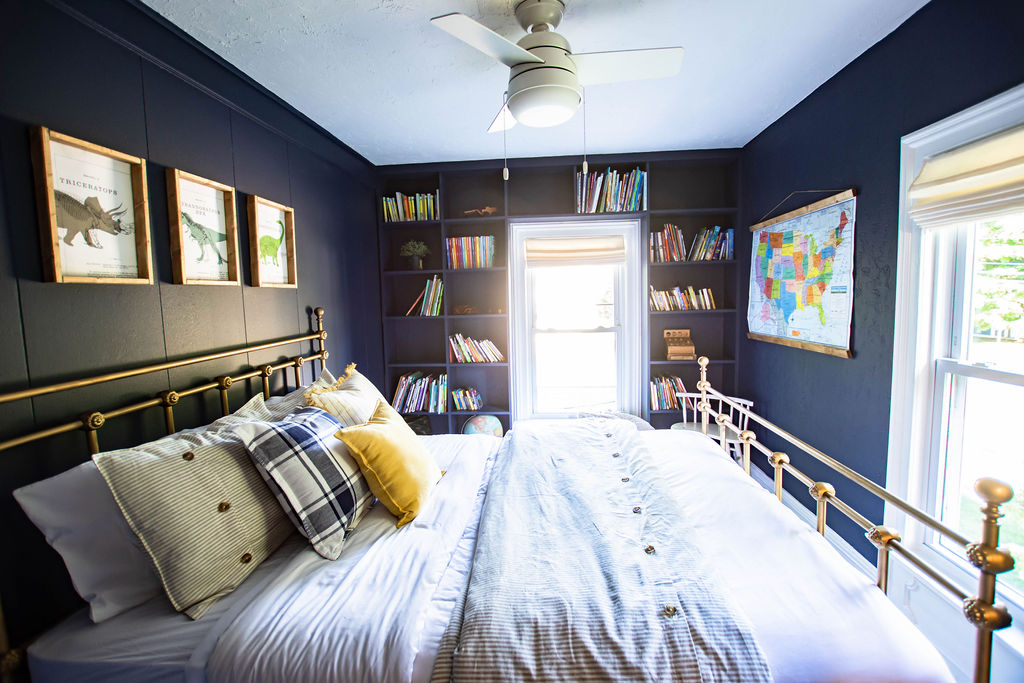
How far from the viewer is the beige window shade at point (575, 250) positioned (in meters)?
3.47

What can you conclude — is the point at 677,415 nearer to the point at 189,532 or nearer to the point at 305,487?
the point at 305,487

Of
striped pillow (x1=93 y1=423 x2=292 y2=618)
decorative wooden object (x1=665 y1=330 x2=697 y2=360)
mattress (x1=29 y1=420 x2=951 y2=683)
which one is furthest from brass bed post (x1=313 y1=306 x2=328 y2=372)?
decorative wooden object (x1=665 y1=330 x2=697 y2=360)

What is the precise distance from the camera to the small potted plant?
3.35 meters

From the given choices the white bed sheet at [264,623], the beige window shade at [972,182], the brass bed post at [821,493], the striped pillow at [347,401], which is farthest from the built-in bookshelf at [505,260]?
the white bed sheet at [264,623]

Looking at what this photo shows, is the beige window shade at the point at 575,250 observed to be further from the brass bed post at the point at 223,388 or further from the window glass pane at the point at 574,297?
the brass bed post at the point at 223,388

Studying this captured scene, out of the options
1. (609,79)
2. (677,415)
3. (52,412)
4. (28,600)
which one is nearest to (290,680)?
(28,600)

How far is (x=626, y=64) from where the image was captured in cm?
158

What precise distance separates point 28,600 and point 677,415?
3561 mm

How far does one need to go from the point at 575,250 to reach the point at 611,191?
53 centimetres

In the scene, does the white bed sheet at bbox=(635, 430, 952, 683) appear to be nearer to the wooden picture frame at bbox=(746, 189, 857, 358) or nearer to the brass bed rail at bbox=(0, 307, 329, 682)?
the wooden picture frame at bbox=(746, 189, 857, 358)

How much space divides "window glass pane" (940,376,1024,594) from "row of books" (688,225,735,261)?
176cm

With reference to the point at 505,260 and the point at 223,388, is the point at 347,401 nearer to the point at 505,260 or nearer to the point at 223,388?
the point at 223,388

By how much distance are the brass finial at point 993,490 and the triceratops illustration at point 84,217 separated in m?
2.33

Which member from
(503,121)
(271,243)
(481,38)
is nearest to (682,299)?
(503,121)
